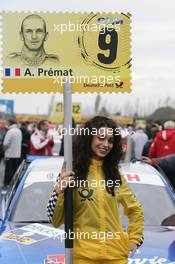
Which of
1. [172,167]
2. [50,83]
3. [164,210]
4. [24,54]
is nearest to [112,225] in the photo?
[50,83]

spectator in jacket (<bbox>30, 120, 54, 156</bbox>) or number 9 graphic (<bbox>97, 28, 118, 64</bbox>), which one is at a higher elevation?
number 9 graphic (<bbox>97, 28, 118, 64</bbox>)

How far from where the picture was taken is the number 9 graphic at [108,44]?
3273 millimetres

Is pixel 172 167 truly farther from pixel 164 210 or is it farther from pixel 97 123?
pixel 97 123

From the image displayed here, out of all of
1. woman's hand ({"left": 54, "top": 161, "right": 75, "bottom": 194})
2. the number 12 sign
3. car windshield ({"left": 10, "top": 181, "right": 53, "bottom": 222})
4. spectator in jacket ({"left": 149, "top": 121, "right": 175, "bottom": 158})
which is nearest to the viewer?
woman's hand ({"left": 54, "top": 161, "right": 75, "bottom": 194})

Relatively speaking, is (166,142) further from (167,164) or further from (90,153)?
(90,153)

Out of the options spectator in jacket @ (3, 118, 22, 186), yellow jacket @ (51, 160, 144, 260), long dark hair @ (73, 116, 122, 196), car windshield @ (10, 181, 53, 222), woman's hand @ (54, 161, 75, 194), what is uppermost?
long dark hair @ (73, 116, 122, 196)

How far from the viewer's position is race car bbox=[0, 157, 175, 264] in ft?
13.3

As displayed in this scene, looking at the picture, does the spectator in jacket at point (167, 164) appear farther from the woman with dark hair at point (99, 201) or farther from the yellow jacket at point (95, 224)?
the yellow jacket at point (95, 224)

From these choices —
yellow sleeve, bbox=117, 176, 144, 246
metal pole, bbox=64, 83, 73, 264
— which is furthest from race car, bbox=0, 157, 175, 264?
metal pole, bbox=64, 83, 73, 264

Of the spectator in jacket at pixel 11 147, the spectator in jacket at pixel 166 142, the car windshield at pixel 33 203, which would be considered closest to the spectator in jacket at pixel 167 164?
the car windshield at pixel 33 203

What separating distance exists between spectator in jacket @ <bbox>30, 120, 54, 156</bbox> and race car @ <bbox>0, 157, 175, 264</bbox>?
23.1 feet

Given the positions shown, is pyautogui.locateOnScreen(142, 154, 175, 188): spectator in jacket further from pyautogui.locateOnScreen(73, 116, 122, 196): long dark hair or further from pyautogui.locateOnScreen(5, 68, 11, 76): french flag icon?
pyautogui.locateOnScreen(5, 68, 11, 76): french flag icon

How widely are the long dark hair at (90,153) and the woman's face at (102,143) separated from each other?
24 mm

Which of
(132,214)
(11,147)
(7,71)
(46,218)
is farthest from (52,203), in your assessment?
(11,147)
